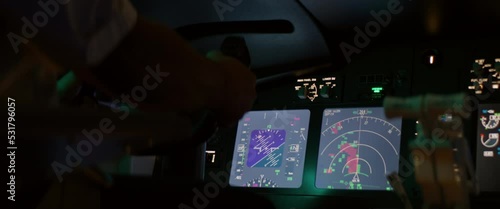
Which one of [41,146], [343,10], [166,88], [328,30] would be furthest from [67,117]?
[328,30]

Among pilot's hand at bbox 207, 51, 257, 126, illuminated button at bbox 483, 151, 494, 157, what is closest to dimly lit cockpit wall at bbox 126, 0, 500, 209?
illuminated button at bbox 483, 151, 494, 157

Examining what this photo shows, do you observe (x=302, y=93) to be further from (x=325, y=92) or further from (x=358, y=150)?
(x=358, y=150)

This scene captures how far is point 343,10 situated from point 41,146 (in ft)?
4.19

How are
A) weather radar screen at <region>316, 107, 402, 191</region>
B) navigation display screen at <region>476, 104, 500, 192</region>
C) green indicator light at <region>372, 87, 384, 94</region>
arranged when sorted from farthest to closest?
green indicator light at <region>372, 87, 384, 94</region> < weather radar screen at <region>316, 107, 402, 191</region> < navigation display screen at <region>476, 104, 500, 192</region>

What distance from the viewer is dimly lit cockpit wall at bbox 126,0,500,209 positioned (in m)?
1.69

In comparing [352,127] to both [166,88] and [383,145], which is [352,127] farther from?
[166,88]

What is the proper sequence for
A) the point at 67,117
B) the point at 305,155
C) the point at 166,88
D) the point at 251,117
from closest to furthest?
the point at 67,117, the point at 166,88, the point at 305,155, the point at 251,117

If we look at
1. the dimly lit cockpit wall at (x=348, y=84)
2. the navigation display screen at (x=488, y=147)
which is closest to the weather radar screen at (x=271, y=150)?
the dimly lit cockpit wall at (x=348, y=84)

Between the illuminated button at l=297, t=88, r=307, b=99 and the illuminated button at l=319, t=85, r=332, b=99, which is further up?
the illuminated button at l=319, t=85, r=332, b=99

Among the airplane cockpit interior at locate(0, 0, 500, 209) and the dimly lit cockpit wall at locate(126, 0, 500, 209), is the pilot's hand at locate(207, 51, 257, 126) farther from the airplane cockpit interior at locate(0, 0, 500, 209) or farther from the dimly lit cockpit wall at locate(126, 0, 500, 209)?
the dimly lit cockpit wall at locate(126, 0, 500, 209)

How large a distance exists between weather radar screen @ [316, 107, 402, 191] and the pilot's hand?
904 millimetres

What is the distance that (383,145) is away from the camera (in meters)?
1.76

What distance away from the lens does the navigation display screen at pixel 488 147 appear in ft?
5.25

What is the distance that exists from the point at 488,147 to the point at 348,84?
0.44 meters
